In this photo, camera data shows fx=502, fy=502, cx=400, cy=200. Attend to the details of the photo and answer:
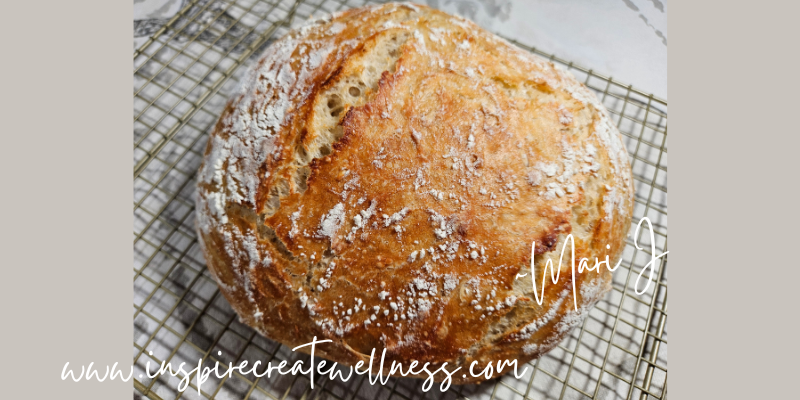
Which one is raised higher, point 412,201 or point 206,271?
point 412,201

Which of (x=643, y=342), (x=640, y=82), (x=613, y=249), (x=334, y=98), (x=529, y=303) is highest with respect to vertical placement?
(x=640, y=82)

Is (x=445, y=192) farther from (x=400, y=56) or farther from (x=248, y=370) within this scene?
(x=248, y=370)

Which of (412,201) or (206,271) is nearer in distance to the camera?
(412,201)

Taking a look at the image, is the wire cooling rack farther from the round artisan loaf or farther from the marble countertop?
the round artisan loaf

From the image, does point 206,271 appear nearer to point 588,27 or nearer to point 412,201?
point 412,201

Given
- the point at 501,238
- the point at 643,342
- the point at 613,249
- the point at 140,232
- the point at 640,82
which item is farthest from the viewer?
the point at 640,82

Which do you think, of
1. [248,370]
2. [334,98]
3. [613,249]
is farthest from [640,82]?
[248,370]

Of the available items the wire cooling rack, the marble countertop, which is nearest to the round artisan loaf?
the wire cooling rack

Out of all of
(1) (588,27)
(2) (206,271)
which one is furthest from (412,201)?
(1) (588,27)
